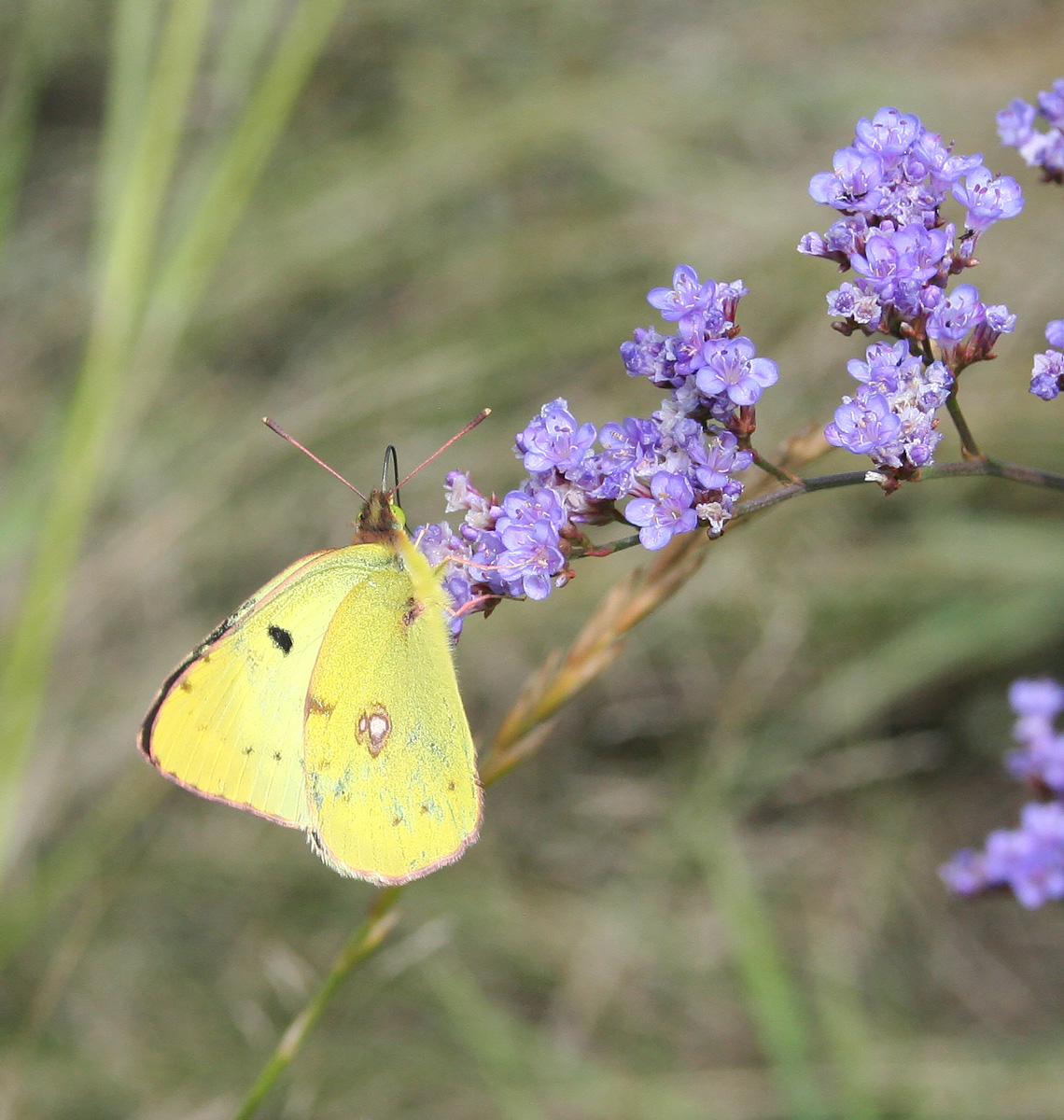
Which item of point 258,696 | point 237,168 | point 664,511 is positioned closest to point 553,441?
point 664,511

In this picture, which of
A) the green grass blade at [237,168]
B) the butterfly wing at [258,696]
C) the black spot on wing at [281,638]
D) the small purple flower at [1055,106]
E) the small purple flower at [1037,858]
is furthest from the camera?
the green grass blade at [237,168]

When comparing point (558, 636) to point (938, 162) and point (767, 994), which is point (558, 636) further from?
point (938, 162)

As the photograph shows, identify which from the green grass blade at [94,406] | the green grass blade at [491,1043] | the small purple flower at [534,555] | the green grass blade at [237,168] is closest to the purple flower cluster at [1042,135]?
the small purple flower at [534,555]

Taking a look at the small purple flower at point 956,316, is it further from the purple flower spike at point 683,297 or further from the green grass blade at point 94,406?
the green grass blade at point 94,406

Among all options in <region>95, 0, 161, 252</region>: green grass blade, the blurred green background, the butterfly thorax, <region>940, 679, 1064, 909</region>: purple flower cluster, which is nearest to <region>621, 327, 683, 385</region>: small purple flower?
the butterfly thorax

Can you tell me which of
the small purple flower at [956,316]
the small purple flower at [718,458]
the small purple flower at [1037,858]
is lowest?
the small purple flower at [1037,858]

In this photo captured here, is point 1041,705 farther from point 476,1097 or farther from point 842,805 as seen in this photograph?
point 476,1097
